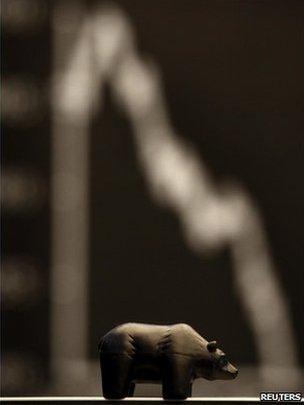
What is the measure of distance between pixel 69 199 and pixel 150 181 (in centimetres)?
28

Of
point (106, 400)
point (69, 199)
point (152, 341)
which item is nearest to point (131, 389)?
point (106, 400)

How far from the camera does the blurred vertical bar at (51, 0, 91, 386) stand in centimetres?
310

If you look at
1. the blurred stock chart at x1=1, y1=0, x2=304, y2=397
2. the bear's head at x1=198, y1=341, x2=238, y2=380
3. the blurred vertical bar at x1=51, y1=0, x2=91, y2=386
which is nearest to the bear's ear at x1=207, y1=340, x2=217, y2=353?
the bear's head at x1=198, y1=341, x2=238, y2=380

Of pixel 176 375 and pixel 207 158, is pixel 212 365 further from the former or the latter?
pixel 207 158

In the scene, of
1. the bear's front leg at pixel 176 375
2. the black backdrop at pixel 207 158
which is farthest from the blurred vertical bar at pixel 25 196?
the bear's front leg at pixel 176 375

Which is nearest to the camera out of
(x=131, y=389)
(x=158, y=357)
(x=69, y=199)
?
(x=158, y=357)

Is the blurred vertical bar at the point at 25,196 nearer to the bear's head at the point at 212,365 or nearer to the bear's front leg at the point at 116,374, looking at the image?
the bear's front leg at the point at 116,374

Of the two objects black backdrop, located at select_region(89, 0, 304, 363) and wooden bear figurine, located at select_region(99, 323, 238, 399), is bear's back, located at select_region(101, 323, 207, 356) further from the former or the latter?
black backdrop, located at select_region(89, 0, 304, 363)

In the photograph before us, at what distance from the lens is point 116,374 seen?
8.79ft

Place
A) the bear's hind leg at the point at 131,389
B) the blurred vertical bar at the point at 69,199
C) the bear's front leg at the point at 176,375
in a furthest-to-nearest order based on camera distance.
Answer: the blurred vertical bar at the point at 69,199, the bear's hind leg at the point at 131,389, the bear's front leg at the point at 176,375

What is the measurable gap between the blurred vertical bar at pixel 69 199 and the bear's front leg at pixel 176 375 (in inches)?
19.6

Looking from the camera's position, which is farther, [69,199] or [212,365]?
[69,199]

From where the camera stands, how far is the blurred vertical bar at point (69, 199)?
310cm

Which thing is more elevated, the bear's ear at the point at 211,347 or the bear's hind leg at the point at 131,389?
the bear's ear at the point at 211,347
